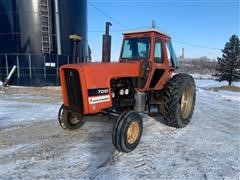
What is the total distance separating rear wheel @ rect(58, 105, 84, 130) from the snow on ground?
0.16 meters

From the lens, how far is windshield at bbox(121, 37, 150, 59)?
643 cm

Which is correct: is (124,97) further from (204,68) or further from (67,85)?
(204,68)

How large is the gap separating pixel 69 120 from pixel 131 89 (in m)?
1.61

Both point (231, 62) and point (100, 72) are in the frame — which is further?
point (231, 62)

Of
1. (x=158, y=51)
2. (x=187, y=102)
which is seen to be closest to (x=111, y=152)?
(x=158, y=51)

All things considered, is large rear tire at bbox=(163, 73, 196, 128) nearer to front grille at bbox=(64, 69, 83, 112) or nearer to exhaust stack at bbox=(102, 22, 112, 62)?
exhaust stack at bbox=(102, 22, 112, 62)

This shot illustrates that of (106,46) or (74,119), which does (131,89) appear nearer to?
(106,46)

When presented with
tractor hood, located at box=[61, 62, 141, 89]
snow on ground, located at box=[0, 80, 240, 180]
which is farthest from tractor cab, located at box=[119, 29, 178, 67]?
snow on ground, located at box=[0, 80, 240, 180]

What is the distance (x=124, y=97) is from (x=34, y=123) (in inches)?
107

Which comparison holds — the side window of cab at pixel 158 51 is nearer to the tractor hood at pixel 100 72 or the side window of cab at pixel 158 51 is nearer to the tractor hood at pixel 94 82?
the tractor hood at pixel 100 72

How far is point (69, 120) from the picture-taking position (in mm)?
A: 6543

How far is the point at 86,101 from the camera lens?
16.7 ft

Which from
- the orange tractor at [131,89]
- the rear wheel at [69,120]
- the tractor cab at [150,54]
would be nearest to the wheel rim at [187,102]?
the orange tractor at [131,89]

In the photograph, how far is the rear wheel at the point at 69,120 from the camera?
637cm
